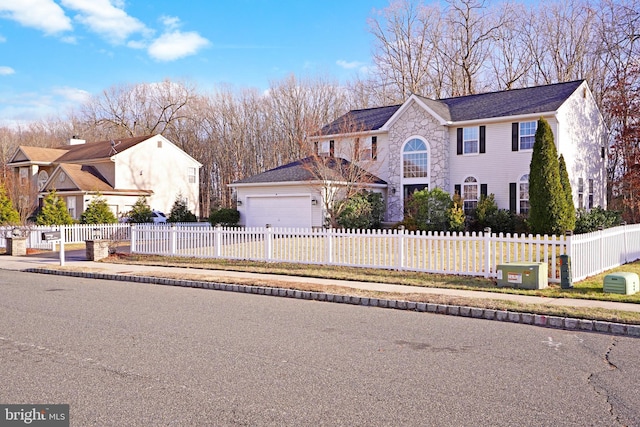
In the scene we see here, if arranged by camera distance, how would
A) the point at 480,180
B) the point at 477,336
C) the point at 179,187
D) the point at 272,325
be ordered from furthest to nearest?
the point at 179,187 < the point at 480,180 < the point at 272,325 < the point at 477,336

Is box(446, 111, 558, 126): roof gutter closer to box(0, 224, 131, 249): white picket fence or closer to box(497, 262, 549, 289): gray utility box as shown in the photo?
box(497, 262, 549, 289): gray utility box

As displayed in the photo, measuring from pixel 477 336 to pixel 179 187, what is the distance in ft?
124

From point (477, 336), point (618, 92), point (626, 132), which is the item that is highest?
point (618, 92)

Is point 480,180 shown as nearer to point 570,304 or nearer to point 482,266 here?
point 482,266

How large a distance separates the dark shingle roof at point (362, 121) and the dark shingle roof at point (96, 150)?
1657 cm

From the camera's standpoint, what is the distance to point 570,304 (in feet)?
32.9

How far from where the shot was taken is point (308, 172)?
90.6ft

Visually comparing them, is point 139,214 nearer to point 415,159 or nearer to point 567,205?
point 415,159

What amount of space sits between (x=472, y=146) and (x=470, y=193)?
90.2 inches

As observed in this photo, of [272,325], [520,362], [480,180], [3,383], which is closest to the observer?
[3,383]

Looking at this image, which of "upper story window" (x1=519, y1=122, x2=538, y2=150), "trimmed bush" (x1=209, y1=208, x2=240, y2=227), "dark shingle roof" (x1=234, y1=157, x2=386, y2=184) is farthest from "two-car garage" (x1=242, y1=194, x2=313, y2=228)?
"upper story window" (x1=519, y1=122, x2=538, y2=150)

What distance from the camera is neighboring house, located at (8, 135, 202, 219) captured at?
36125 millimetres

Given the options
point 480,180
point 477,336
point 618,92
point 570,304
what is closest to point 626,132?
point 618,92

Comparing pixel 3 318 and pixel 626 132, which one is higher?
pixel 626 132
